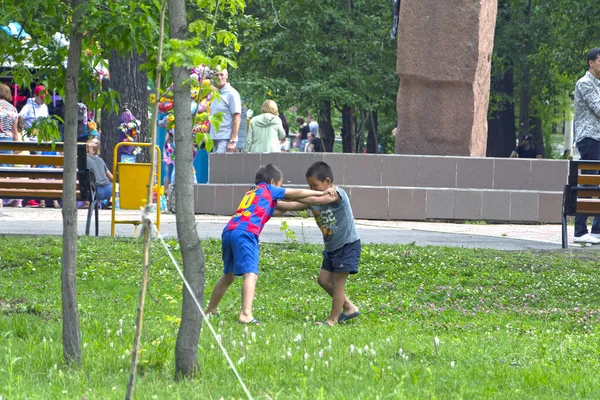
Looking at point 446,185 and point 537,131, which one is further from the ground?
point 537,131

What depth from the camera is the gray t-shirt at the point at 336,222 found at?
7547mm

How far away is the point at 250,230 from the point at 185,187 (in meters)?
2.63

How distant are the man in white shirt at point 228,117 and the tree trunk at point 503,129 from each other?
17342 mm

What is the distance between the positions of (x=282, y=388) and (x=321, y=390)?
0.38 m

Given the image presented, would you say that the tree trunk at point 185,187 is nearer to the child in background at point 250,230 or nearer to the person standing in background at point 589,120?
the child in background at point 250,230

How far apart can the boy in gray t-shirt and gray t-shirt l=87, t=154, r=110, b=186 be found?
5718mm

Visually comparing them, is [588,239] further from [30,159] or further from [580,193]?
[30,159]

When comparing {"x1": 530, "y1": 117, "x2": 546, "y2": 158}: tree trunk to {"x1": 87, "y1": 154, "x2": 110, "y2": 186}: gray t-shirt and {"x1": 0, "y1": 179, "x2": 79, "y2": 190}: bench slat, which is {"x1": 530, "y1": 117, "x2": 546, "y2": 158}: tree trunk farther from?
{"x1": 0, "y1": 179, "x2": 79, "y2": 190}: bench slat

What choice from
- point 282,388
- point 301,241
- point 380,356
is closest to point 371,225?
point 301,241

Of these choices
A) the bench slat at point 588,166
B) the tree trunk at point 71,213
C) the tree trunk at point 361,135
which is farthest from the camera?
the tree trunk at point 361,135

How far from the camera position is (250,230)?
295 inches

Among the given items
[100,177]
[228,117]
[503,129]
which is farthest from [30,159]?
[503,129]

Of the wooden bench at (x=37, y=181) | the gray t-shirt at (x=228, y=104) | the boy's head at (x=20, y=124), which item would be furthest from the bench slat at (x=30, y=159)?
the boy's head at (x=20, y=124)

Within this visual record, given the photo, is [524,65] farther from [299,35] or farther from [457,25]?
[457,25]
